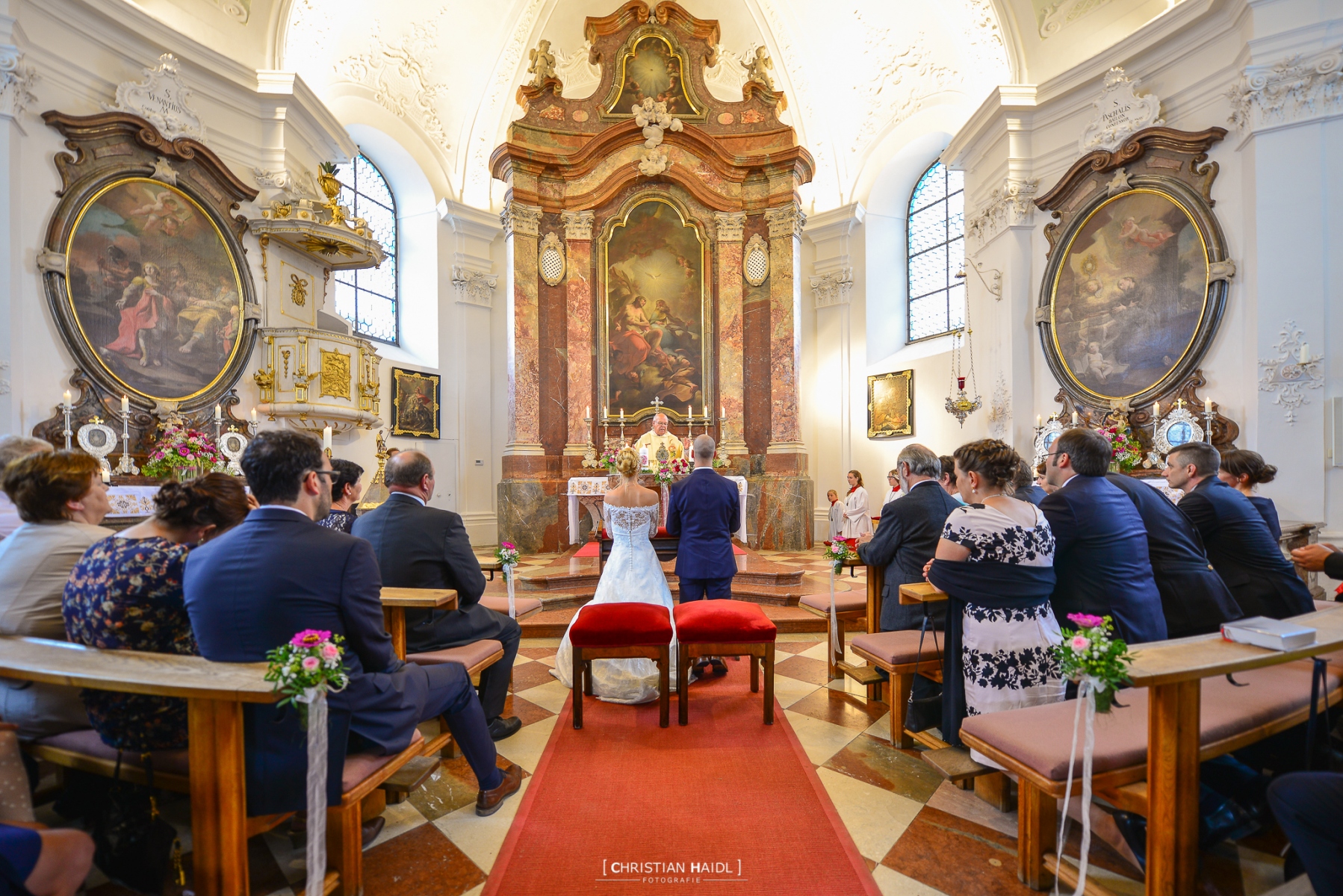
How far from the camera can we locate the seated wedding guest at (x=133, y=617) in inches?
85.2

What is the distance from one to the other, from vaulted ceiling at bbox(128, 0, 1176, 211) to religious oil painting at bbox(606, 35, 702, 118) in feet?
4.44

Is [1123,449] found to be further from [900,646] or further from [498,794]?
[498,794]

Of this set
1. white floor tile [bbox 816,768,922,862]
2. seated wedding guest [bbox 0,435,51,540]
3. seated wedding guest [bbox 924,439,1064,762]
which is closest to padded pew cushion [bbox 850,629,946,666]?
seated wedding guest [bbox 924,439,1064,762]

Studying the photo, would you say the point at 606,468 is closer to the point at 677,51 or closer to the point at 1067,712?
the point at 677,51

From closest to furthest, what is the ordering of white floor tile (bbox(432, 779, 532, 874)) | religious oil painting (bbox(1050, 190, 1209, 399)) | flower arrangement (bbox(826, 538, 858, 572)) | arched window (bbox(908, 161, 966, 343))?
white floor tile (bbox(432, 779, 532, 874))
flower arrangement (bbox(826, 538, 858, 572))
religious oil painting (bbox(1050, 190, 1209, 399))
arched window (bbox(908, 161, 966, 343))

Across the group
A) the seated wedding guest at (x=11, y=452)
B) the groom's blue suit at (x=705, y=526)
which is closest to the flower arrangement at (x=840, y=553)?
the groom's blue suit at (x=705, y=526)

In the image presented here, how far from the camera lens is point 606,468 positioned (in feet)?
36.8

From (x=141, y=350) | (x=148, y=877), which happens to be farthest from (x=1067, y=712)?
(x=141, y=350)

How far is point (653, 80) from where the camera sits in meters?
12.4

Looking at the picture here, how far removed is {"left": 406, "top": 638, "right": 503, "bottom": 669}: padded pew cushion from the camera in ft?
Result: 10.7

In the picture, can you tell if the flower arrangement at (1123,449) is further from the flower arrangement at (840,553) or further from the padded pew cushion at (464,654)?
the padded pew cushion at (464,654)

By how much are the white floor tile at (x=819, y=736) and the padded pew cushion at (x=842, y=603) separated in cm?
88

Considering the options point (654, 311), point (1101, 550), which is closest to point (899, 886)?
point (1101, 550)

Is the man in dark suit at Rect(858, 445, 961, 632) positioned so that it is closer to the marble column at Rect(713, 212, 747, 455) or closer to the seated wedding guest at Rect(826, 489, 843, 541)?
the seated wedding guest at Rect(826, 489, 843, 541)
